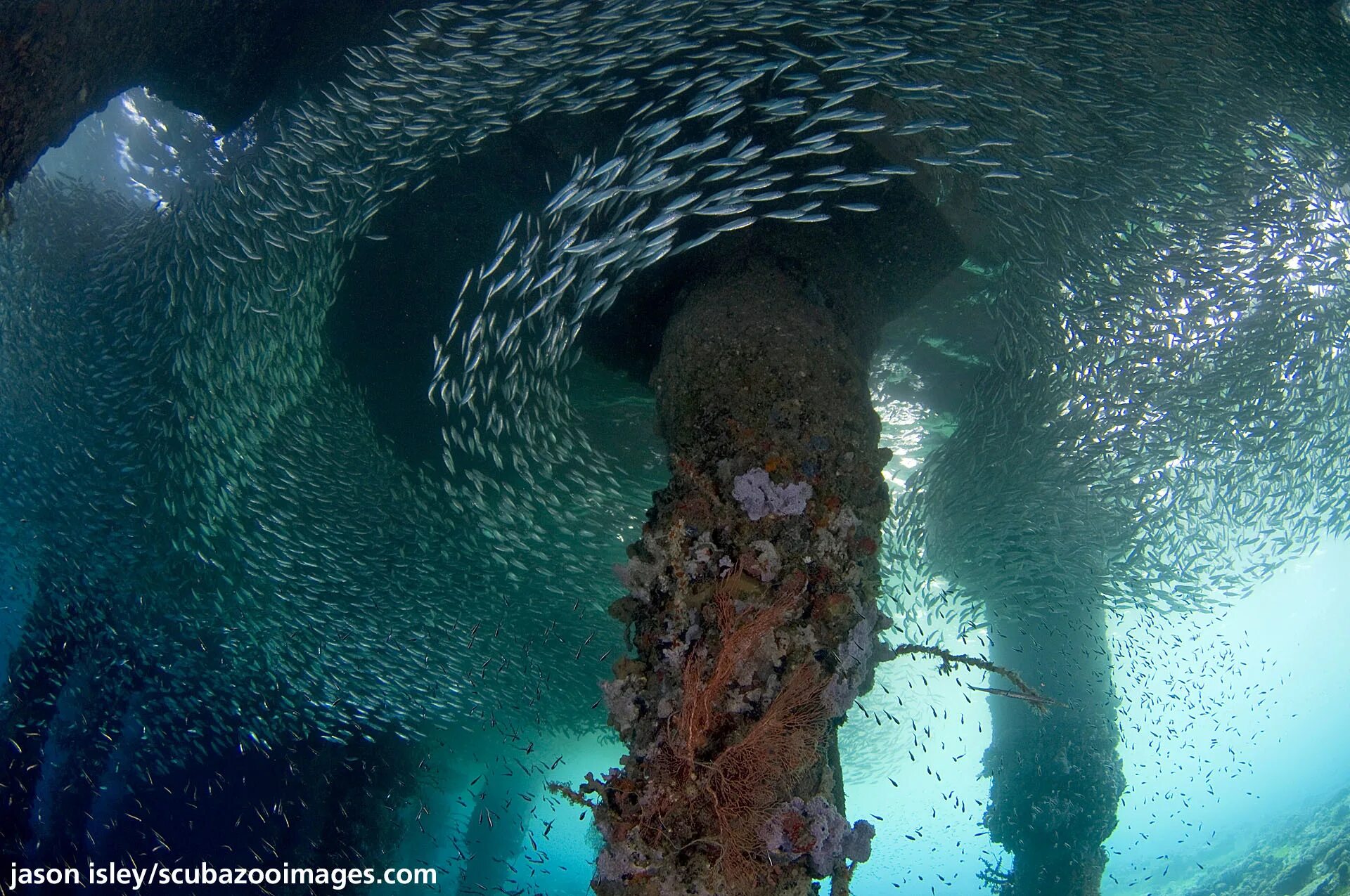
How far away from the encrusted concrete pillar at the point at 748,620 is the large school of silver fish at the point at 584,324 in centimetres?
154

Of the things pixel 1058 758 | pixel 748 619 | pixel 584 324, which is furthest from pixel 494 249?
pixel 1058 758

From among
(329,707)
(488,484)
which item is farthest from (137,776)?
(488,484)

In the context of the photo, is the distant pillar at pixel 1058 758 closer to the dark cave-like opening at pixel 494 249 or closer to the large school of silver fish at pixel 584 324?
the large school of silver fish at pixel 584 324

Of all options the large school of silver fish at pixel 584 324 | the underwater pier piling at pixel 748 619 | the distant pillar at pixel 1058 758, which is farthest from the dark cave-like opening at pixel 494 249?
the distant pillar at pixel 1058 758

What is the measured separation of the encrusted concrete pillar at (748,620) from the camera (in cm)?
340

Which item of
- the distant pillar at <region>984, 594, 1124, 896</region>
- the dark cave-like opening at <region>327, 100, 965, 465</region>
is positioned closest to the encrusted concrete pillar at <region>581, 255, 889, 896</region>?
the dark cave-like opening at <region>327, 100, 965, 465</region>

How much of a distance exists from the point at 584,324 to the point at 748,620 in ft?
17.7

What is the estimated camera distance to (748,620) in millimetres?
3797

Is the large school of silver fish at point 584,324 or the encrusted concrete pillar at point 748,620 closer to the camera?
the encrusted concrete pillar at point 748,620

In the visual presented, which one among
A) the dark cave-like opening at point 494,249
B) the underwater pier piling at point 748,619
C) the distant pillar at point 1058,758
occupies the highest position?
the dark cave-like opening at point 494,249

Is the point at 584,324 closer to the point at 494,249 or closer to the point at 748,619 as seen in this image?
the point at 494,249

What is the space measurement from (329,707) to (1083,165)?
17.3 m

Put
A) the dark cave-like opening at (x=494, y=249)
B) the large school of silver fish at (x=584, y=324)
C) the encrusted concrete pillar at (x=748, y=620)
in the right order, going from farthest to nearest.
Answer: the dark cave-like opening at (x=494, y=249) → the large school of silver fish at (x=584, y=324) → the encrusted concrete pillar at (x=748, y=620)

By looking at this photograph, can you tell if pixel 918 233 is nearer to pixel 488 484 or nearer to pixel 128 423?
pixel 488 484
